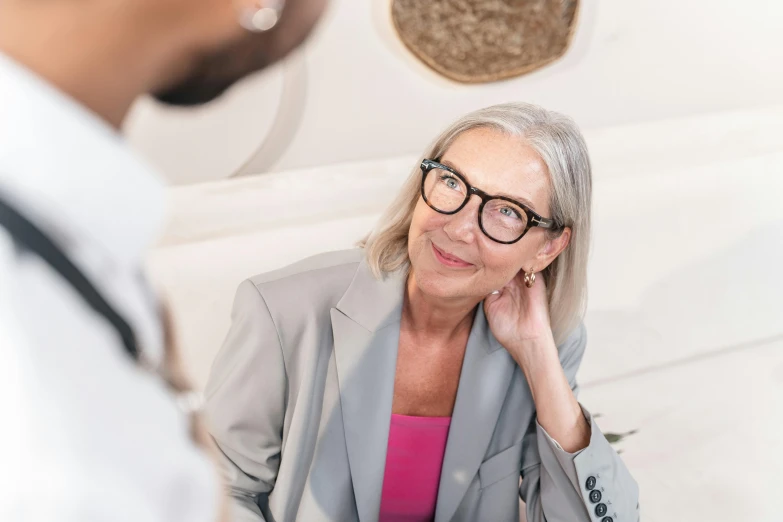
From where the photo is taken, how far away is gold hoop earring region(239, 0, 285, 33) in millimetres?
337

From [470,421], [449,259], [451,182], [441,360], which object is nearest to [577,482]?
[470,421]

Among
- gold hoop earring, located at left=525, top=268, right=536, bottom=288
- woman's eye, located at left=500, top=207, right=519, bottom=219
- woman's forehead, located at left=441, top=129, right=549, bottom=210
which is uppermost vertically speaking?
woman's forehead, located at left=441, top=129, right=549, bottom=210

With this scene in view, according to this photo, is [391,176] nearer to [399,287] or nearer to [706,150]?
[399,287]

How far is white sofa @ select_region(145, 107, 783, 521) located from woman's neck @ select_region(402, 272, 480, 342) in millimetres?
362

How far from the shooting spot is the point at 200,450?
0.34 metres

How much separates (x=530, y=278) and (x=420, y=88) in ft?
2.51

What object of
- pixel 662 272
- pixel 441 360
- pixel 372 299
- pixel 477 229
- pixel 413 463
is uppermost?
pixel 477 229

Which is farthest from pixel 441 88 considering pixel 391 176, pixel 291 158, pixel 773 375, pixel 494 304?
pixel 773 375

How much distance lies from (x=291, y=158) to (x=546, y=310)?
770mm

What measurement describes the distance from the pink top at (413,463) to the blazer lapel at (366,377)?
7 cm

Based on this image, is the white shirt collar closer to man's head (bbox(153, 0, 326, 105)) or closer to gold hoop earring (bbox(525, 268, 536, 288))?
man's head (bbox(153, 0, 326, 105))

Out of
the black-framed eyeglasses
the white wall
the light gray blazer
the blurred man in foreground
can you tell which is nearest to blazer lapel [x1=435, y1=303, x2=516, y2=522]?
the light gray blazer

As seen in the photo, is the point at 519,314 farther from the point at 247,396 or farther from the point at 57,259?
the point at 57,259

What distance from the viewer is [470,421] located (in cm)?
131
